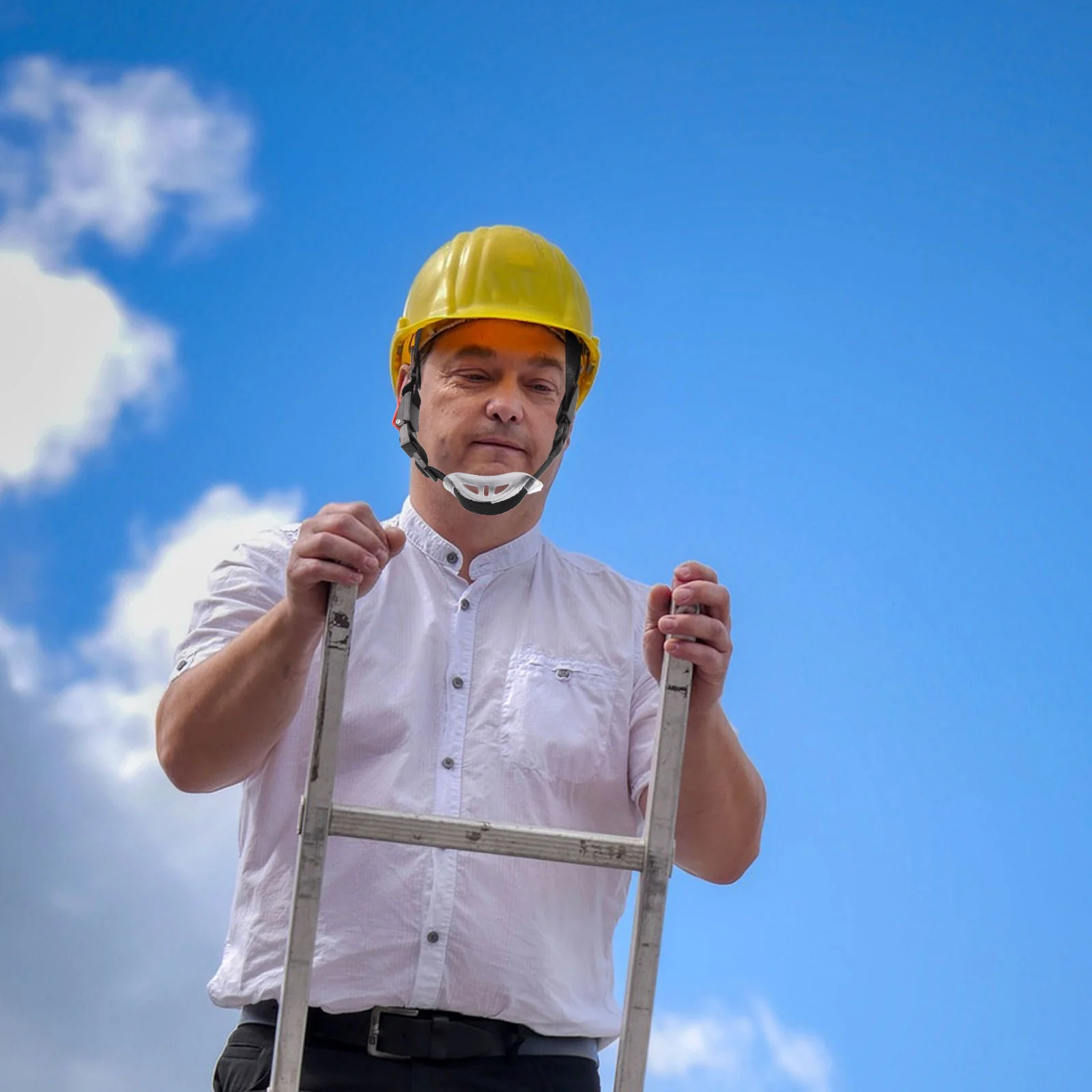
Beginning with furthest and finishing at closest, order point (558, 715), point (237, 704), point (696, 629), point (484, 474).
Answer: point (484, 474), point (558, 715), point (237, 704), point (696, 629)

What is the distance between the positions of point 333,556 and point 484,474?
632mm

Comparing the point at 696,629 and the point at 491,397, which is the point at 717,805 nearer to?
the point at 696,629

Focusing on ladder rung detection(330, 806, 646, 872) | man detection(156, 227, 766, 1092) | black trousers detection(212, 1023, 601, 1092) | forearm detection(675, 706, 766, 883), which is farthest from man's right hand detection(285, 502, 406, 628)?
black trousers detection(212, 1023, 601, 1092)

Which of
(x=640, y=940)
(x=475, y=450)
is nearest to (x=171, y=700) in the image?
(x=475, y=450)

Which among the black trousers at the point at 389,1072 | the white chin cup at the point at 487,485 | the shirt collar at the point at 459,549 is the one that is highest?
the white chin cup at the point at 487,485

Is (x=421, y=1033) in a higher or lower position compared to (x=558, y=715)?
lower

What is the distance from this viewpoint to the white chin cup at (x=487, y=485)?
3020 mm

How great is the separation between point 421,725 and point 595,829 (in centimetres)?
41

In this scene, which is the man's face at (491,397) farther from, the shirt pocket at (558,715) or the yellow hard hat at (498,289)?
the shirt pocket at (558,715)

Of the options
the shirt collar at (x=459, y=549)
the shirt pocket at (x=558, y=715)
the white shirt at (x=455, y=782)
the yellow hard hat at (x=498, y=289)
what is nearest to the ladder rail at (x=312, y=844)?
the white shirt at (x=455, y=782)

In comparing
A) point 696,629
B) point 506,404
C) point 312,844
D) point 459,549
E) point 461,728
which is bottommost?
point 312,844

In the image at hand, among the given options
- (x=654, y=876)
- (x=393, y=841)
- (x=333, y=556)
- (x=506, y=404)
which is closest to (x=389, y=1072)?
(x=393, y=841)

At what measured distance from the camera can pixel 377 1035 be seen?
2.64 meters

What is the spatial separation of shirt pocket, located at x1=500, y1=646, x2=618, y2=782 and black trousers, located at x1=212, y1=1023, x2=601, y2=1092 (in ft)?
1.80
